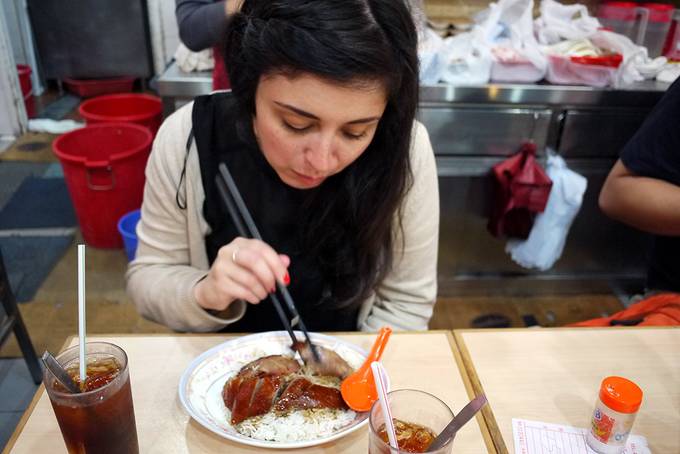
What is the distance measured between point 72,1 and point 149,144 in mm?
2396

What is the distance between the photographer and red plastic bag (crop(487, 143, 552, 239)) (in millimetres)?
2664

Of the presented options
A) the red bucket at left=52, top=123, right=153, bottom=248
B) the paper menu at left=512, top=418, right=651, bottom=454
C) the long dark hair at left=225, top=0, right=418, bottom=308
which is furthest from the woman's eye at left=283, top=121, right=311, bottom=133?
the red bucket at left=52, top=123, right=153, bottom=248

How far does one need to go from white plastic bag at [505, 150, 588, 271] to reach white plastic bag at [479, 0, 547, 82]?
0.42 meters

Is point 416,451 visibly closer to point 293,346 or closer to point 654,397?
point 293,346

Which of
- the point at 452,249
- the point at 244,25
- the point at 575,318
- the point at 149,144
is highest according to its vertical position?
the point at 244,25

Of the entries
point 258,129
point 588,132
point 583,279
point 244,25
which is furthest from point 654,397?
point 583,279

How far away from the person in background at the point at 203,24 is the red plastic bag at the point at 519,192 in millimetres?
1381

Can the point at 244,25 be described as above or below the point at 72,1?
above

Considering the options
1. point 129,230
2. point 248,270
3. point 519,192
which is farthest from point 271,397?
point 129,230

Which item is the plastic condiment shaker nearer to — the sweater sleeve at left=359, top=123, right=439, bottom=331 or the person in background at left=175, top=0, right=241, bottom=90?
the sweater sleeve at left=359, top=123, right=439, bottom=331

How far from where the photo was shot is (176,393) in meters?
1.10

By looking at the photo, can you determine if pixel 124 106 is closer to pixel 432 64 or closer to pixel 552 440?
pixel 432 64

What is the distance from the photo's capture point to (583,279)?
10.6ft

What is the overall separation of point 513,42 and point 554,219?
0.90 meters
